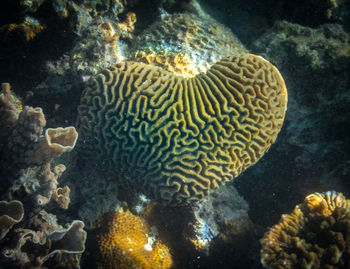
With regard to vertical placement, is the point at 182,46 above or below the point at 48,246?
above

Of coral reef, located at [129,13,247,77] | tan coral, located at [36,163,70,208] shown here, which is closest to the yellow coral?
coral reef, located at [129,13,247,77]

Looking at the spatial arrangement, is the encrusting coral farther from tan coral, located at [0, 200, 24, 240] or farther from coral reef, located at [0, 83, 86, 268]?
tan coral, located at [0, 200, 24, 240]

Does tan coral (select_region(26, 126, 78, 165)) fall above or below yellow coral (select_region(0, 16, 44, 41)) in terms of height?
below

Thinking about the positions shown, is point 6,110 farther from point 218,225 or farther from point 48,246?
point 218,225

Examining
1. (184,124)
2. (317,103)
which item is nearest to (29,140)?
(184,124)

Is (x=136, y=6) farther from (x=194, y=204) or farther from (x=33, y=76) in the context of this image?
(x=194, y=204)

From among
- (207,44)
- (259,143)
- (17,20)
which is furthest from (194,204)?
(17,20)
